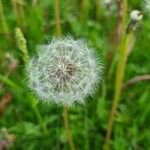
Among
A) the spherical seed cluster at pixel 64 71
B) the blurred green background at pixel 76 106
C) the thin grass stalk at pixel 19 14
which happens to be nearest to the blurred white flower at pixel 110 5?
the blurred green background at pixel 76 106

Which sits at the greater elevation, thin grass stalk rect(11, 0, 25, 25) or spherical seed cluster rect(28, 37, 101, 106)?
thin grass stalk rect(11, 0, 25, 25)

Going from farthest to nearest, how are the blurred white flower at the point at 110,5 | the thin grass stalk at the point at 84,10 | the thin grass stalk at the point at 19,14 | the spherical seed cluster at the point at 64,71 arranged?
the thin grass stalk at the point at 84,10
the thin grass stalk at the point at 19,14
the blurred white flower at the point at 110,5
the spherical seed cluster at the point at 64,71

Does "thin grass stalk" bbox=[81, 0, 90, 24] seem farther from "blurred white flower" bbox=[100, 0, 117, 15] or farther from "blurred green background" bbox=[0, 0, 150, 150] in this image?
"blurred white flower" bbox=[100, 0, 117, 15]

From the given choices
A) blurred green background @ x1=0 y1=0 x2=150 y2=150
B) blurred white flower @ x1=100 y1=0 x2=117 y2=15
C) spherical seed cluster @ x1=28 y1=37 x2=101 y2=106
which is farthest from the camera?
blurred white flower @ x1=100 y1=0 x2=117 y2=15

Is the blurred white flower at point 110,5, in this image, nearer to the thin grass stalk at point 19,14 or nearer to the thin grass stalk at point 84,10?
the thin grass stalk at point 84,10

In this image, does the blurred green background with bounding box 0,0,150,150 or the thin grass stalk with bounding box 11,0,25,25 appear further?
the thin grass stalk with bounding box 11,0,25,25

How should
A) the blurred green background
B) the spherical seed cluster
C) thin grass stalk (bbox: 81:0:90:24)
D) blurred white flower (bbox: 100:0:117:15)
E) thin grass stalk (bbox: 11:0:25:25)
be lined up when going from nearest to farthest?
1. the spherical seed cluster
2. the blurred green background
3. blurred white flower (bbox: 100:0:117:15)
4. thin grass stalk (bbox: 11:0:25:25)
5. thin grass stalk (bbox: 81:0:90:24)

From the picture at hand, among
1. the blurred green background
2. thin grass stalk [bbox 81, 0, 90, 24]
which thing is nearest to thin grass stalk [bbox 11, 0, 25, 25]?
the blurred green background
